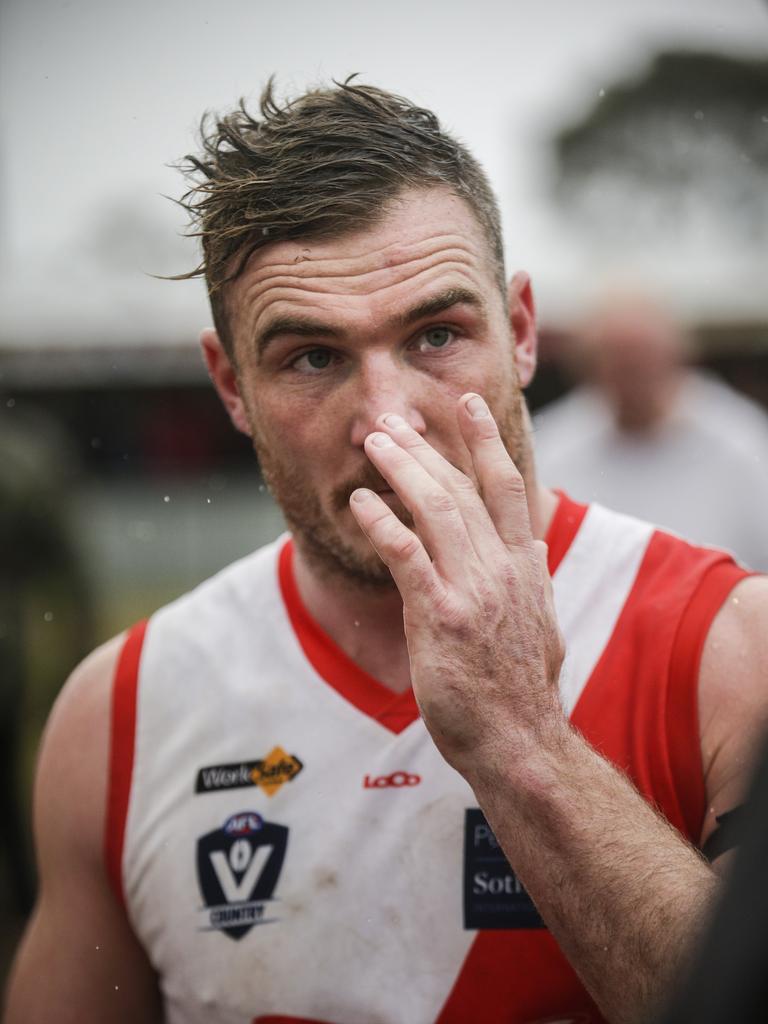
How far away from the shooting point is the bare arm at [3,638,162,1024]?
2.15m

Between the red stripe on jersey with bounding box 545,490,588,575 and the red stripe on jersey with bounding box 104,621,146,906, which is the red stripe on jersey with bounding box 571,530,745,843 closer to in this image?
the red stripe on jersey with bounding box 545,490,588,575

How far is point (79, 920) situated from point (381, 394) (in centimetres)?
123

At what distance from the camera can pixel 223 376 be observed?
2.22m

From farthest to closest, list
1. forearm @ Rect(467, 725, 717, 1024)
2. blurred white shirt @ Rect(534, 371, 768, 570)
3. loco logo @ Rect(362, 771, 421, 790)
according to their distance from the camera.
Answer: blurred white shirt @ Rect(534, 371, 768, 570)
loco logo @ Rect(362, 771, 421, 790)
forearm @ Rect(467, 725, 717, 1024)

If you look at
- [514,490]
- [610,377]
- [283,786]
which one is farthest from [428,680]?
[610,377]

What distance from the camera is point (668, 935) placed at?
136 cm

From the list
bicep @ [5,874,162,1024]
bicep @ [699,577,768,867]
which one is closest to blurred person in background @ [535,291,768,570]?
bicep @ [699,577,768,867]

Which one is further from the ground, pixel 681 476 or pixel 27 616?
pixel 681 476

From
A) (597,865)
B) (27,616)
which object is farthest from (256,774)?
(27,616)

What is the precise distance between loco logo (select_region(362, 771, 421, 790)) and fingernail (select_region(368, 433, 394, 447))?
0.66m

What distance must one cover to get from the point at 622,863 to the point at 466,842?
53cm

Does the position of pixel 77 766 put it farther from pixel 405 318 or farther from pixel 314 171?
pixel 314 171

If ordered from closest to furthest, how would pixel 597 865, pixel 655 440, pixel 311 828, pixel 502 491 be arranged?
1. pixel 597 865
2. pixel 502 491
3. pixel 311 828
4. pixel 655 440

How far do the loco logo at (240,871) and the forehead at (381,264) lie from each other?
3.11ft
